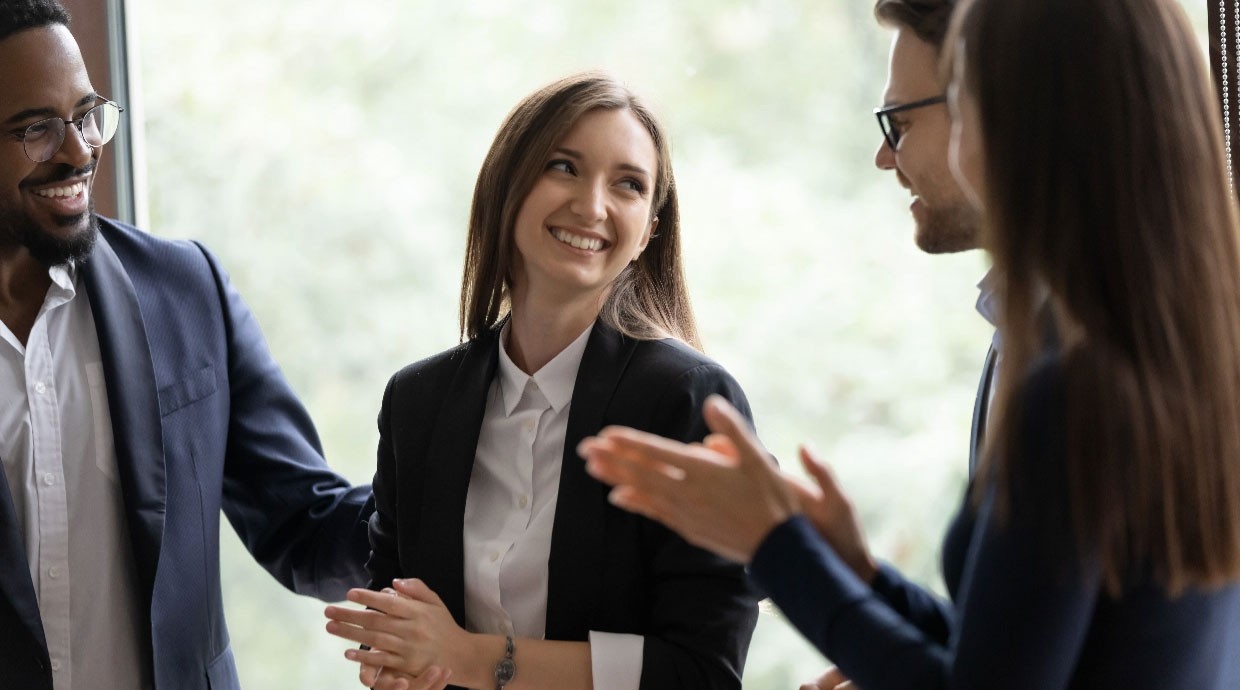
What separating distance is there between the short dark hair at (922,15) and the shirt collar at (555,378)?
580 mm

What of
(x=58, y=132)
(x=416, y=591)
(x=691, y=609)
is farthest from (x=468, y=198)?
(x=691, y=609)

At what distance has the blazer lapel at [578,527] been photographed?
1.60 m

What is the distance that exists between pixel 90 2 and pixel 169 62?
0.20 m

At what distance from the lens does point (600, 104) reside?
1675mm

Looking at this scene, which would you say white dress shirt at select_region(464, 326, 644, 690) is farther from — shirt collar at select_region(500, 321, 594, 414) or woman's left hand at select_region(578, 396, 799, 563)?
woman's left hand at select_region(578, 396, 799, 563)

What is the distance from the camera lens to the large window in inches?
82.2

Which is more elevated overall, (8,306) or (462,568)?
(8,306)

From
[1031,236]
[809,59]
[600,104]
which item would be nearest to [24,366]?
[600,104]

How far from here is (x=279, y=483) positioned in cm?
210

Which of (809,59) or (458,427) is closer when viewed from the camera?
(458,427)

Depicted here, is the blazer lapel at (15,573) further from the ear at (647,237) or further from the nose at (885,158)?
the nose at (885,158)

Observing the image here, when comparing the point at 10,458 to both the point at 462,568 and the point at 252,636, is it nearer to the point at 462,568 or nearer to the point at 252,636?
the point at 462,568

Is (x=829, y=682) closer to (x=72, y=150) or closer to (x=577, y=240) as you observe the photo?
(x=577, y=240)

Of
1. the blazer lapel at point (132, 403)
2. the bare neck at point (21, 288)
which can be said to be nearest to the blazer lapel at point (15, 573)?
the blazer lapel at point (132, 403)
